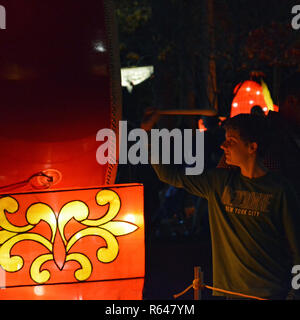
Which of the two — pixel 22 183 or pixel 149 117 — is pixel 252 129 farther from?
pixel 22 183

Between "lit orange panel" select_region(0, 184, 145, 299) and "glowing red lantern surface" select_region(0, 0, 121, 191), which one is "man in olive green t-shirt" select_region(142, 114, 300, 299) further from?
"lit orange panel" select_region(0, 184, 145, 299)

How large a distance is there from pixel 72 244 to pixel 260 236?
852mm

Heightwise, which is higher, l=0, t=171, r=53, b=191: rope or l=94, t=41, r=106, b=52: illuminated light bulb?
l=94, t=41, r=106, b=52: illuminated light bulb

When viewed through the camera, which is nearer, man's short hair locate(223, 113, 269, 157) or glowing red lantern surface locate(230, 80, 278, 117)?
man's short hair locate(223, 113, 269, 157)

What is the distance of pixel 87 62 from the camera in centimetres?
227

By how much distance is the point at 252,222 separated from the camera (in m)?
2.50

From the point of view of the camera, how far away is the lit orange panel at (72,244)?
221 centimetres

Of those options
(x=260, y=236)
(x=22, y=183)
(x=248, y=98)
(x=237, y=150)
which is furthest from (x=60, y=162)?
(x=248, y=98)

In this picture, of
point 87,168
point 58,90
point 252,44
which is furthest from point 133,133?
point 252,44

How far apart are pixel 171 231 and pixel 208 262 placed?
5.92 ft

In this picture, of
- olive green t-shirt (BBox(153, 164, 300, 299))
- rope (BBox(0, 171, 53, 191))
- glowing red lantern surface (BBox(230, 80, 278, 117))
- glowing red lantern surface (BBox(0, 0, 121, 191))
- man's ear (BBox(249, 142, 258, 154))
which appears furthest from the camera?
glowing red lantern surface (BBox(230, 80, 278, 117))

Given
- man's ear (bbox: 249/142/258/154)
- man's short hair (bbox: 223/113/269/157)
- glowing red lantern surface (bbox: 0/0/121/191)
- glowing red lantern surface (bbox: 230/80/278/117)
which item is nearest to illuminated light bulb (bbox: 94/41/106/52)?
glowing red lantern surface (bbox: 0/0/121/191)

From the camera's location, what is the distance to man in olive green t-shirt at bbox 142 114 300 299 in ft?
8.07

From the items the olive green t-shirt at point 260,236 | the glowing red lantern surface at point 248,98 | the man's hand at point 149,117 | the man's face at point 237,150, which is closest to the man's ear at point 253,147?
the man's face at point 237,150
